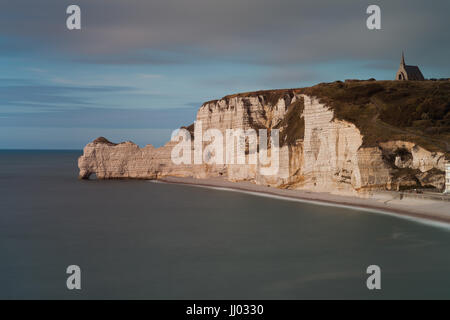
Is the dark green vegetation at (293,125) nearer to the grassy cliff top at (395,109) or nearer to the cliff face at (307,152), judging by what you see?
the cliff face at (307,152)

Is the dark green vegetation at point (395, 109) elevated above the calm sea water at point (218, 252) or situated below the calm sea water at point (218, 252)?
above

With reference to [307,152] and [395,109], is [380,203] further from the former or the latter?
[307,152]

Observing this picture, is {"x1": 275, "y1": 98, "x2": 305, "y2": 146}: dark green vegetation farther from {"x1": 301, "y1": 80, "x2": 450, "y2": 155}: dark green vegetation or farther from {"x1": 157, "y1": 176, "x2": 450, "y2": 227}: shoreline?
{"x1": 157, "y1": 176, "x2": 450, "y2": 227}: shoreline

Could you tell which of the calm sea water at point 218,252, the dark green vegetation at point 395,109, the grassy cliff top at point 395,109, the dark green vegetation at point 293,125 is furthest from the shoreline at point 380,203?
the dark green vegetation at point 293,125

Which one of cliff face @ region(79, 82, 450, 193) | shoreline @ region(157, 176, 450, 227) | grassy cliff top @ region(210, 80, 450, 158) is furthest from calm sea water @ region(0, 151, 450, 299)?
grassy cliff top @ region(210, 80, 450, 158)

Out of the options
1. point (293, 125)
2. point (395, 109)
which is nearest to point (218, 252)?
point (395, 109)
